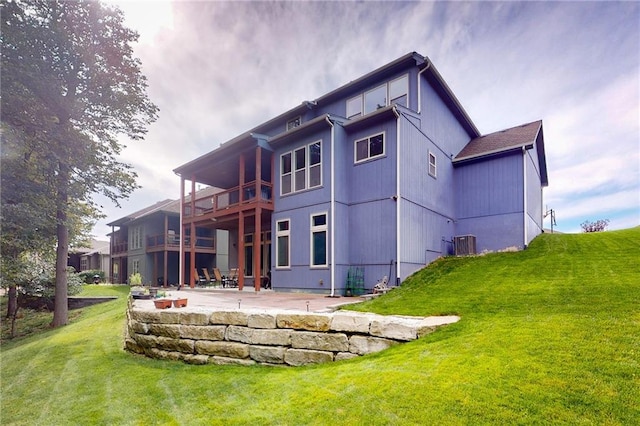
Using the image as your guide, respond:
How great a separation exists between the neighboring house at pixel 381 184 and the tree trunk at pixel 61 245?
5.38 metres

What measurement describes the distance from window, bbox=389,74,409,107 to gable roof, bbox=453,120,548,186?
409 cm

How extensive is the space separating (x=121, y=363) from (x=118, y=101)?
10185 mm

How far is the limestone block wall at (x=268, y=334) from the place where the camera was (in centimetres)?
456

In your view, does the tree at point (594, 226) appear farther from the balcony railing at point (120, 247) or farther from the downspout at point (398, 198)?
the balcony railing at point (120, 247)

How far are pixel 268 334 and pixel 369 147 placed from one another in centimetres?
759

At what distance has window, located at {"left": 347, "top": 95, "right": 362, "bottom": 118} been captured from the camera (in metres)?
12.7

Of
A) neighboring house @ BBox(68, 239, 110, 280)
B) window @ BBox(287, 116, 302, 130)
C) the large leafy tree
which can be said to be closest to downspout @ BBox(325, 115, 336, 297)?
window @ BBox(287, 116, 302, 130)

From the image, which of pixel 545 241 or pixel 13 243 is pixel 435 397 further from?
pixel 13 243

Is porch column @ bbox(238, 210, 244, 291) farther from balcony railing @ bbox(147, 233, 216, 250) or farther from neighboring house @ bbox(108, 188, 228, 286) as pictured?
balcony railing @ bbox(147, 233, 216, 250)

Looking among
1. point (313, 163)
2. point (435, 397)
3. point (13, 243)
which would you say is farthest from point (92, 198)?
point (435, 397)

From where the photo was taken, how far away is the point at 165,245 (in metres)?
21.7

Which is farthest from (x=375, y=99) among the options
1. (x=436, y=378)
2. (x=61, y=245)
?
(x=61, y=245)

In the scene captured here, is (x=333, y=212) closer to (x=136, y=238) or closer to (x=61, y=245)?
(x=61, y=245)

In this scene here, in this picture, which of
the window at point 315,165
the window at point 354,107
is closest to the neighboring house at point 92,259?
the window at point 315,165
